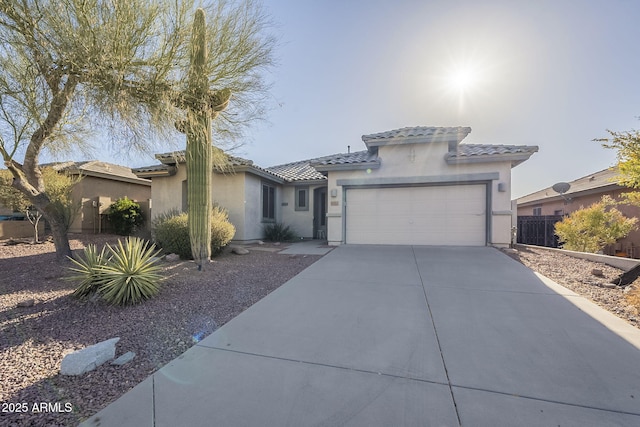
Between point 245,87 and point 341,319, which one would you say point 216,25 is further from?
point 341,319

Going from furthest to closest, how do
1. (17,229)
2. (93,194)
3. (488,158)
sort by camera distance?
(93,194) < (17,229) < (488,158)

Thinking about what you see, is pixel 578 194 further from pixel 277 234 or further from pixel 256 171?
pixel 256 171

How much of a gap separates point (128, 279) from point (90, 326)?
3.08 feet

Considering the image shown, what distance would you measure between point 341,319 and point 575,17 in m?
9.25

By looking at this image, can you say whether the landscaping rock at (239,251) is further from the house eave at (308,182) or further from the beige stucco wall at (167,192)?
the house eave at (308,182)

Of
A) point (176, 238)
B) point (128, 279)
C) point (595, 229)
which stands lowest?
point (128, 279)

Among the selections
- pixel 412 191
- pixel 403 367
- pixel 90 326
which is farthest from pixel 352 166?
pixel 90 326

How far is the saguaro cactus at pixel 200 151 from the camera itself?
628cm

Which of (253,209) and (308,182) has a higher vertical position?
(308,182)

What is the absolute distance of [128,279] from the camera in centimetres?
470

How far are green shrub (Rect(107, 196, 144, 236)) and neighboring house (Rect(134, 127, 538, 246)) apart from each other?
4.41 metres

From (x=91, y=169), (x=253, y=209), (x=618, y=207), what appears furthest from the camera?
(x=91, y=169)

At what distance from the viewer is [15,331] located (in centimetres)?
373

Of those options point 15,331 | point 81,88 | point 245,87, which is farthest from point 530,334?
point 81,88
